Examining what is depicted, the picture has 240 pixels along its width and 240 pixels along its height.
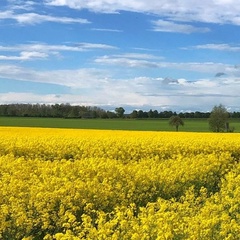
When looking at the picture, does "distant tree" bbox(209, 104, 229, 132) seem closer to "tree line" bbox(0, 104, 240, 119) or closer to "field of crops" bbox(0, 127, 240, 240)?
"tree line" bbox(0, 104, 240, 119)

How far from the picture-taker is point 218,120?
72125mm

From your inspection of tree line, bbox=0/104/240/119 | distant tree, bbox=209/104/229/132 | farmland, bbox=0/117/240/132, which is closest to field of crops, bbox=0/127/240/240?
farmland, bbox=0/117/240/132

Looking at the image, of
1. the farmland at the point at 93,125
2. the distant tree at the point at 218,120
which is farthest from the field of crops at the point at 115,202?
the distant tree at the point at 218,120

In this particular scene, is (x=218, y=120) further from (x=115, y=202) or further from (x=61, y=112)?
(x=115, y=202)

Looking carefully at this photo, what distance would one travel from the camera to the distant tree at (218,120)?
71312 mm

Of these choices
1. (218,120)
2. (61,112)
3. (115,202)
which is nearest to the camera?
(115,202)

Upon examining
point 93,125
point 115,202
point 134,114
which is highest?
point 134,114

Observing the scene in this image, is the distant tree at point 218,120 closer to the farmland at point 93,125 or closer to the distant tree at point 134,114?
the farmland at point 93,125

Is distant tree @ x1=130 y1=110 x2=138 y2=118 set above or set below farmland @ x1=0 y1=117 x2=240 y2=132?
above

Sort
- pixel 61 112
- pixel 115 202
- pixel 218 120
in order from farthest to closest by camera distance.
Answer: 1. pixel 61 112
2. pixel 218 120
3. pixel 115 202

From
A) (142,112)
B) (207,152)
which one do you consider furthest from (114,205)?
(142,112)

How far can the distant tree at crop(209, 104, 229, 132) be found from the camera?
71.3 meters

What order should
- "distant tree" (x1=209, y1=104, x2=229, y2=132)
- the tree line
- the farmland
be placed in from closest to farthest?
1. the farmland
2. "distant tree" (x1=209, y1=104, x2=229, y2=132)
3. the tree line

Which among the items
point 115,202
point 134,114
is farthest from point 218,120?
point 115,202
